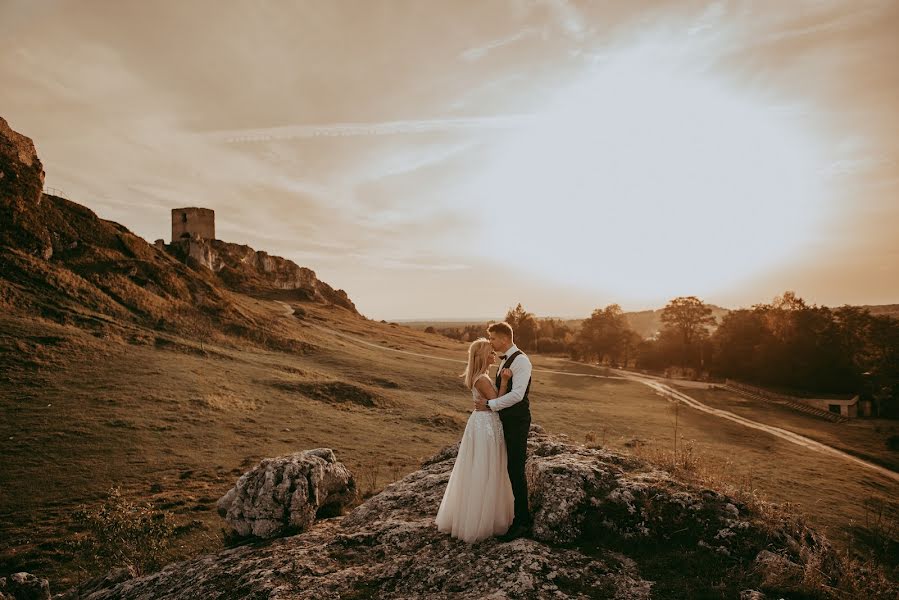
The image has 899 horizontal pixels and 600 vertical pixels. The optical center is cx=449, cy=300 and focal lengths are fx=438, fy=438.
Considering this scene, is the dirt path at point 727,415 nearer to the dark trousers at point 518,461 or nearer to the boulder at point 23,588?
the dark trousers at point 518,461

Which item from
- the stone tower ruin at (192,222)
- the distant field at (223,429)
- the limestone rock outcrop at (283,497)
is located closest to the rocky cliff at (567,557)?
the limestone rock outcrop at (283,497)

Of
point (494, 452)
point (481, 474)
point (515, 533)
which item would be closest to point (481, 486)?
point (481, 474)

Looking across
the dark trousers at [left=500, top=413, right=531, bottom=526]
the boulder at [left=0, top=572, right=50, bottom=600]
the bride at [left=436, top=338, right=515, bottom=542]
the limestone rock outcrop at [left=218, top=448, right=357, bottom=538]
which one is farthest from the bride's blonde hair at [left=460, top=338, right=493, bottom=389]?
the boulder at [left=0, top=572, right=50, bottom=600]

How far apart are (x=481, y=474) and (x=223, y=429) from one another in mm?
24288

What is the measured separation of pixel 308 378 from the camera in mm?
42219

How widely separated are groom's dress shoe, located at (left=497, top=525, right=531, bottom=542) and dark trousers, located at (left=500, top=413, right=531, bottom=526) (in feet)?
0.25

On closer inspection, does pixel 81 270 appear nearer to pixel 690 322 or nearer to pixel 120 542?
pixel 120 542

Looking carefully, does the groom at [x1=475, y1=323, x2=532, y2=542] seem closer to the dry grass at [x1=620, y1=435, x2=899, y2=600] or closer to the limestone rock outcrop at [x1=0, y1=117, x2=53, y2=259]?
the dry grass at [x1=620, y1=435, x2=899, y2=600]

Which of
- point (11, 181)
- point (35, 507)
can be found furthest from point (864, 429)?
point (11, 181)

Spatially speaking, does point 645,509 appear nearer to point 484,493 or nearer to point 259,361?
point 484,493

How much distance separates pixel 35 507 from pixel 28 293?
30446mm

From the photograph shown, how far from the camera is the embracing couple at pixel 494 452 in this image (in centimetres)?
750

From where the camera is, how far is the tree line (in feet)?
193

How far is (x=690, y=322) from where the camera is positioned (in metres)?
87.0
